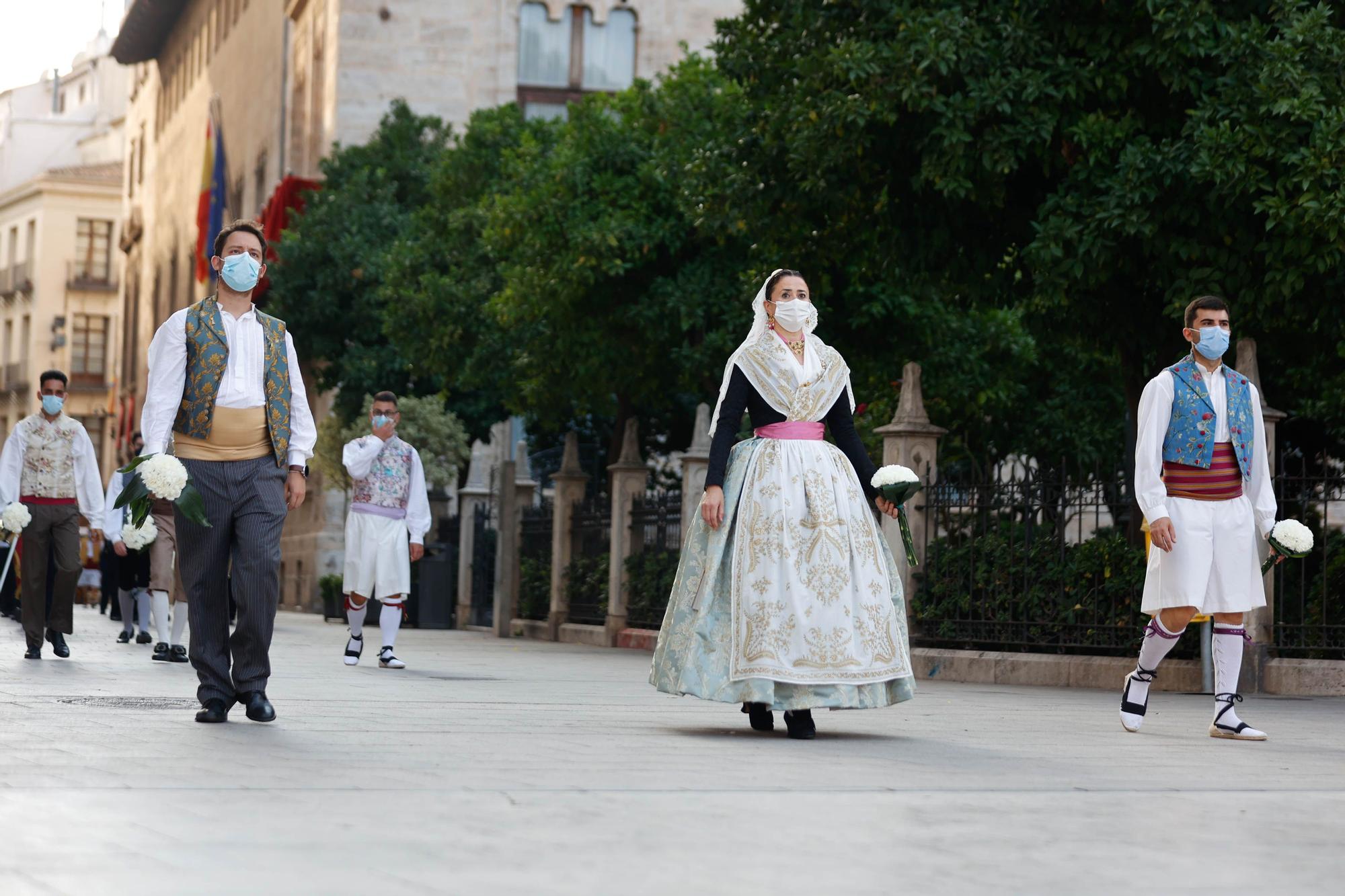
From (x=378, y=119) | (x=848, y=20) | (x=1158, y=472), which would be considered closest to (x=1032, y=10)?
(x=848, y=20)

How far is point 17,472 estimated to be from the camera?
15.1 m

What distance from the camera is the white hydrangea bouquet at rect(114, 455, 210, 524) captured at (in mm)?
8719

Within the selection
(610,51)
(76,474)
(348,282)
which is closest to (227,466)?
(76,474)

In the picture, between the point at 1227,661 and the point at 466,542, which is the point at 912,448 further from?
the point at 466,542

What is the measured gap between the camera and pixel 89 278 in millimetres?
→ 91250

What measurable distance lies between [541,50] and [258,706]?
35.0 meters

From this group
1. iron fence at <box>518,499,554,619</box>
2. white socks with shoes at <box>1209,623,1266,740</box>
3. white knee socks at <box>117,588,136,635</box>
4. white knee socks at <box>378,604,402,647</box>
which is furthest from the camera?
iron fence at <box>518,499,554,619</box>

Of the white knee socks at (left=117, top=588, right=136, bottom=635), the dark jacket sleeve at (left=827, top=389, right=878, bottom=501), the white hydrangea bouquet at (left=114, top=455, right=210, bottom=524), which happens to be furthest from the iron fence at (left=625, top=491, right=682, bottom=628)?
the white hydrangea bouquet at (left=114, top=455, right=210, bottom=524)

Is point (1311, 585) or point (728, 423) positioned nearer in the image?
point (728, 423)

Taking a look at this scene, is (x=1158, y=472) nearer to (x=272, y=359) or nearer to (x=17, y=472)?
(x=272, y=359)

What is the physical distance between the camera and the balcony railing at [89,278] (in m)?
90.3

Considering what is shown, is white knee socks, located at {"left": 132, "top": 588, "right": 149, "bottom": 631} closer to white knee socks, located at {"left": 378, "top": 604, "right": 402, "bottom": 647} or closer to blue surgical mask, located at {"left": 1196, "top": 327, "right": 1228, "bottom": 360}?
white knee socks, located at {"left": 378, "top": 604, "right": 402, "bottom": 647}

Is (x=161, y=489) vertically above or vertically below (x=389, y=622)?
above

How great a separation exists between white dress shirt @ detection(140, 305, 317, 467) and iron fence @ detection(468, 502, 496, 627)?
66.8 ft
